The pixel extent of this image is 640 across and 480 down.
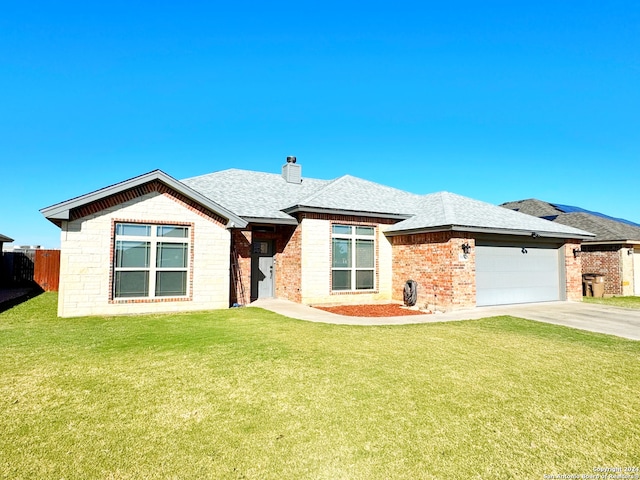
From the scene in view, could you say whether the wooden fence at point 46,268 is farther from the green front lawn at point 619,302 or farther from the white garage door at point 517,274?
the green front lawn at point 619,302

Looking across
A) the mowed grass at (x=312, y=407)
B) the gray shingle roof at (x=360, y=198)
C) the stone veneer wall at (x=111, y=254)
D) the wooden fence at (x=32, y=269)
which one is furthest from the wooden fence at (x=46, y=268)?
the gray shingle roof at (x=360, y=198)

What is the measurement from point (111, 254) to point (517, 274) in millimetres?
14610

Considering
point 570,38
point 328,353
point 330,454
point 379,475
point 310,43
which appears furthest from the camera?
point 310,43

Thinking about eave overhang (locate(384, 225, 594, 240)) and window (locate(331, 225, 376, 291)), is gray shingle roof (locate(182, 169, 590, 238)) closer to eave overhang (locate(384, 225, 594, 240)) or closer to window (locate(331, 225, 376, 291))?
eave overhang (locate(384, 225, 594, 240))

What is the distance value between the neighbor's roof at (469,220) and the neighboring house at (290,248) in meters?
0.07

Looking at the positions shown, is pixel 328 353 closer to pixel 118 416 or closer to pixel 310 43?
pixel 118 416

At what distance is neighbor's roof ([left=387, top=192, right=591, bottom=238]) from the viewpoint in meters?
12.5

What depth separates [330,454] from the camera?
10.3 feet

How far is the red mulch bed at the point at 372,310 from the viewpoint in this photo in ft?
37.9

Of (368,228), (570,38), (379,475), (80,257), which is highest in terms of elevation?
(570,38)

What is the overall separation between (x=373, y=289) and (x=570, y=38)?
11365 millimetres

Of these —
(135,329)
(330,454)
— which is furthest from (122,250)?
(330,454)

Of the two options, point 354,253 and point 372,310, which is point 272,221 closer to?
point 354,253

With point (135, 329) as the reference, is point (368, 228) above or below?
above
